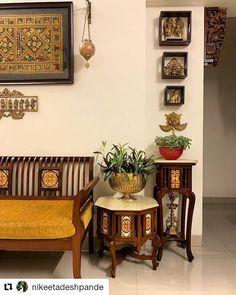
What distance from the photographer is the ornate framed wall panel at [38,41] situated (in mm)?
2799

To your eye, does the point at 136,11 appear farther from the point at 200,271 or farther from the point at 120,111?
the point at 200,271

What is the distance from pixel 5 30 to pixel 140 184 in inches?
77.1

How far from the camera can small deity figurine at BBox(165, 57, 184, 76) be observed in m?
2.83

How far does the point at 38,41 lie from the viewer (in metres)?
2.81

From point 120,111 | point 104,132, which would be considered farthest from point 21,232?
point 120,111

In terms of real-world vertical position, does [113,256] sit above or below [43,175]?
below

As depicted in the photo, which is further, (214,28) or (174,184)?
(214,28)

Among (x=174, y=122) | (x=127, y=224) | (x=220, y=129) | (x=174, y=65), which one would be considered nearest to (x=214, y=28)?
(x=174, y=65)

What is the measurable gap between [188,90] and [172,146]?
2.12 feet

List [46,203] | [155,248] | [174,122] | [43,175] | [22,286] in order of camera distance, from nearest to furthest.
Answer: [22,286], [155,248], [46,203], [43,175], [174,122]

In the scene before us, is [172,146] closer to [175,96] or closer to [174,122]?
[174,122]

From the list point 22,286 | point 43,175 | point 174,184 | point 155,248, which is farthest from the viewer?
point 43,175

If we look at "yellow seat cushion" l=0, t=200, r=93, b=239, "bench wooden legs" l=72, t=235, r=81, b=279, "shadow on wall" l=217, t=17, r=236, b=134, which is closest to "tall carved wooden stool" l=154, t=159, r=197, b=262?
"yellow seat cushion" l=0, t=200, r=93, b=239

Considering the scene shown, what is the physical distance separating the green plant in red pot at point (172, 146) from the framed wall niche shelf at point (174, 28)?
36.9 inches
